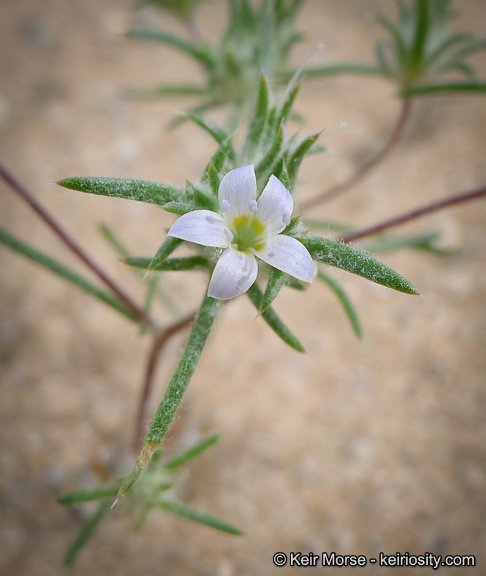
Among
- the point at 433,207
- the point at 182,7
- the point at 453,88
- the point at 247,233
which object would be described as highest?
the point at 182,7

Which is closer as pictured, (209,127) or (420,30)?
(209,127)

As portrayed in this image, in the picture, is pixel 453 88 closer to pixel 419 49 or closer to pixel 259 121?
pixel 419 49

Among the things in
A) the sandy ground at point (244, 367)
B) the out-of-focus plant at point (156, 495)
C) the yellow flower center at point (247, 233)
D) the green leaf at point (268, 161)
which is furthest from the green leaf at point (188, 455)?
the green leaf at point (268, 161)

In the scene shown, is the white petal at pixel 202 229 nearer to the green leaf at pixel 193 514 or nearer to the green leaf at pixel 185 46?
the green leaf at pixel 193 514

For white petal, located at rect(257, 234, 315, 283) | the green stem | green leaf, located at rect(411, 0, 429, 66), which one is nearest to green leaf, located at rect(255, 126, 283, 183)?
white petal, located at rect(257, 234, 315, 283)

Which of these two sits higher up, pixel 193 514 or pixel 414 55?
pixel 414 55

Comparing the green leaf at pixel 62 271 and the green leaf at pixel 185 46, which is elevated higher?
the green leaf at pixel 185 46

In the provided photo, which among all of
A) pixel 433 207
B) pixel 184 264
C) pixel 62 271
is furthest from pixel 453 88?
pixel 62 271
